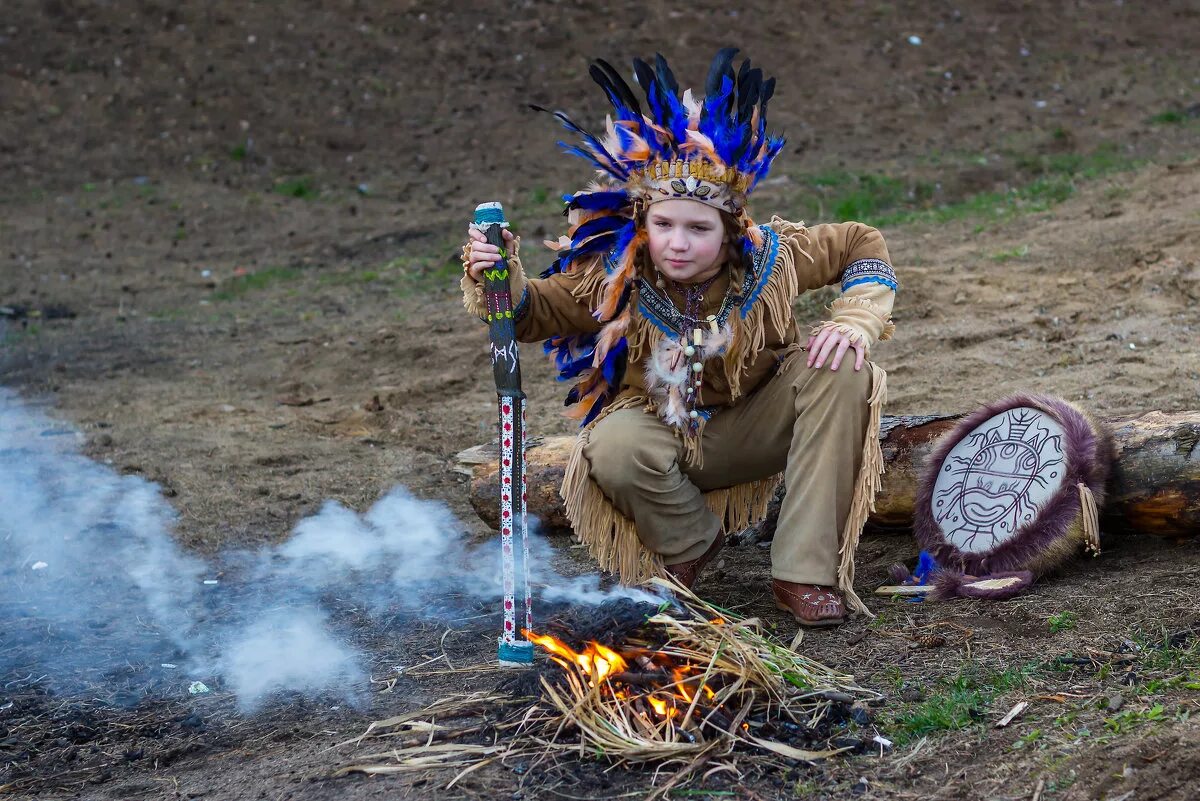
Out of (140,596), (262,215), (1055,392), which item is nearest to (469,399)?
(140,596)

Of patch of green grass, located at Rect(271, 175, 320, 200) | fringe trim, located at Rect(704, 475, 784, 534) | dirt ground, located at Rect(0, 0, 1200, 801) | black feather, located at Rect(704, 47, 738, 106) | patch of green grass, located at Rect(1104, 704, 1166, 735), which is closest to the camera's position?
patch of green grass, located at Rect(1104, 704, 1166, 735)

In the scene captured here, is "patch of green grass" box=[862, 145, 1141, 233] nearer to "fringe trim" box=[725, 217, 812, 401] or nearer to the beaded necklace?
"fringe trim" box=[725, 217, 812, 401]

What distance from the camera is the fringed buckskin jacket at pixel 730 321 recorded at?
3586 millimetres

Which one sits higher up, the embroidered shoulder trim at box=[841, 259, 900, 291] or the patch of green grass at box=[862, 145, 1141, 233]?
the patch of green grass at box=[862, 145, 1141, 233]

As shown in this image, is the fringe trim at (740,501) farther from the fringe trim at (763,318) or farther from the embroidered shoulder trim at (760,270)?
the embroidered shoulder trim at (760,270)

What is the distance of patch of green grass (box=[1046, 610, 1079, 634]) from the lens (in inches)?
128

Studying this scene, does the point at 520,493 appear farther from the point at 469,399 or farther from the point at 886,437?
the point at 469,399

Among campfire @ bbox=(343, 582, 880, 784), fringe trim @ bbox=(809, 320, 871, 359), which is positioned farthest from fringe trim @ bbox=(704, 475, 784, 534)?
campfire @ bbox=(343, 582, 880, 784)

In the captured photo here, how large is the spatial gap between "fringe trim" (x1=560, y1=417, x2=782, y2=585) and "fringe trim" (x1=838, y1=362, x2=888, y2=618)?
408mm

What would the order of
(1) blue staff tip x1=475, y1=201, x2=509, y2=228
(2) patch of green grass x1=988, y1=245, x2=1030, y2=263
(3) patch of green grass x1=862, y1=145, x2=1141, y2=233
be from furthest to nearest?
(3) patch of green grass x1=862, y1=145, x2=1141, y2=233
(2) patch of green grass x1=988, y1=245, x2=1030, y2=263
(1) blue staff tip x1=475, y1=201, x2=509, y2=228

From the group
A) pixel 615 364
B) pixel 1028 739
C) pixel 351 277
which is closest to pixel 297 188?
pixel 351 277

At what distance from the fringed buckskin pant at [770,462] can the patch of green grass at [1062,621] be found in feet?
1.94

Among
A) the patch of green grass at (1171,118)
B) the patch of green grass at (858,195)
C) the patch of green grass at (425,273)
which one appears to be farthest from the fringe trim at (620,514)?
the patch of green grass at (1171,118)

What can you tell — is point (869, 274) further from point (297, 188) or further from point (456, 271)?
point (297, 188)
